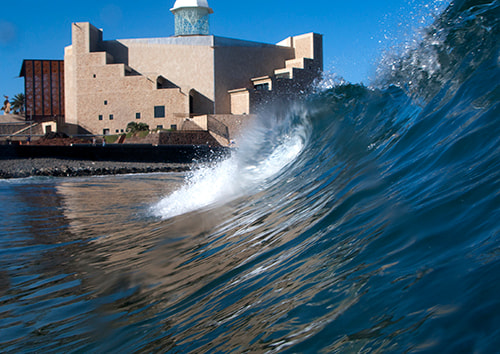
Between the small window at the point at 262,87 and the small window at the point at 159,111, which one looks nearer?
the small window at the point at 159,111

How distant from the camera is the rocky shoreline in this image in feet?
64.0

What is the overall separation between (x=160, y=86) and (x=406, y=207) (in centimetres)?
4213

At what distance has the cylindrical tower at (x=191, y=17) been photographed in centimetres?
4538

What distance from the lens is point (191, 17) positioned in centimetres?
4559

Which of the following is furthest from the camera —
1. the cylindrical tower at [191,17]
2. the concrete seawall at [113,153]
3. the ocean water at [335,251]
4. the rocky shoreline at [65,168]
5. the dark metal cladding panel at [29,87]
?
the dark metal cladding panel at [29,87]

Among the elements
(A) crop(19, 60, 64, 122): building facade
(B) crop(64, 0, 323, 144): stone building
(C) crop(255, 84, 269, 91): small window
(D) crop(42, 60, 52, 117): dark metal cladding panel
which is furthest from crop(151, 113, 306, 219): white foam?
(D) crop(42, 60, 52, 117): dark metal cladding panel

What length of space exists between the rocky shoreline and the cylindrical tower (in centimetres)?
2402

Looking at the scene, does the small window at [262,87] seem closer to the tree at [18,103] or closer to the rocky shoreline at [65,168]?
the rocky shoreline at [65,168]

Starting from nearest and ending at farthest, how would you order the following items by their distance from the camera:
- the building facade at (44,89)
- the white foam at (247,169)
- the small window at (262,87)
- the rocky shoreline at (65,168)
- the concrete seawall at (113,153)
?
the white foam at (247,169), the rocky shoreline at (65,168), the concrete seawall at (113,153), the small window at (262,87), the building facade at (44,89)

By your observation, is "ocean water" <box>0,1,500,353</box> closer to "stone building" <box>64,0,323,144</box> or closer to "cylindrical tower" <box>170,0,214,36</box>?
"stone building" <box>64,0,323,144</box>

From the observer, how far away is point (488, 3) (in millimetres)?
4172

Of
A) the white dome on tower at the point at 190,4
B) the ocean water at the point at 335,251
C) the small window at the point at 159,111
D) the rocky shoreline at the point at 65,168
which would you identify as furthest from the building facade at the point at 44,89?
the ocean water at the point at 335,251

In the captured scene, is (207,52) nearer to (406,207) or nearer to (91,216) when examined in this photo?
(91,216)

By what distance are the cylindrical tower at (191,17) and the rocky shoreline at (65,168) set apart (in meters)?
24.0
